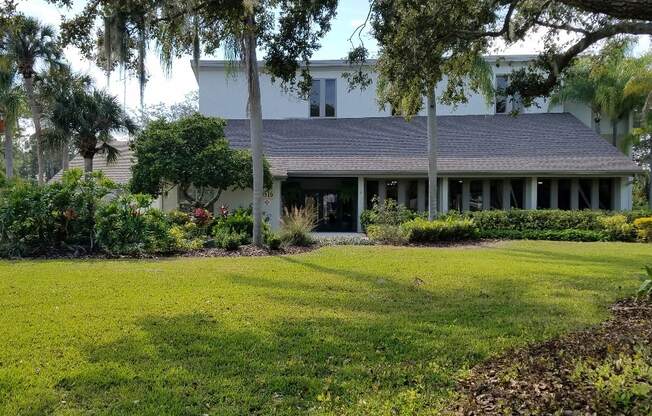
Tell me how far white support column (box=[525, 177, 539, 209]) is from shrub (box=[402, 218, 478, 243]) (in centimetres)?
608

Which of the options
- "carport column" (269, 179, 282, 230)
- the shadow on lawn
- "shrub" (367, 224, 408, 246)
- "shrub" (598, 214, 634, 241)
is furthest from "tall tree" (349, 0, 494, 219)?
"carport column" (269, 179, 282, 230)

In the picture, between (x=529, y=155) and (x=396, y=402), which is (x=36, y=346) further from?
(x=529, y=155)

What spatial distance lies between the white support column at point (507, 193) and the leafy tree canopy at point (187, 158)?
12624mm

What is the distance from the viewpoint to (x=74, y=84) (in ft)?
74.5

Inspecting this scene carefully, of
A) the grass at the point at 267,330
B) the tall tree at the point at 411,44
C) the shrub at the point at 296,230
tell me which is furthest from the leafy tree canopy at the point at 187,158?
the tall tree at the point at 411,44

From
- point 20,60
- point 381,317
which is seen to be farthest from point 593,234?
point 20,60

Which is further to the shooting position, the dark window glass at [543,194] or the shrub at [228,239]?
the dark window glass at [543,194]

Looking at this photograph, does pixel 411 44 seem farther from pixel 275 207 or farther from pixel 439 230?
pixel 275 207

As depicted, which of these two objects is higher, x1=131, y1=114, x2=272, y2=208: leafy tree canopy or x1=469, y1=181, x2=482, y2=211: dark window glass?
x1=131, y1=114, x2=272, y2=208: leafy tree canopy

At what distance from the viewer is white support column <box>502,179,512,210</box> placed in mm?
26078

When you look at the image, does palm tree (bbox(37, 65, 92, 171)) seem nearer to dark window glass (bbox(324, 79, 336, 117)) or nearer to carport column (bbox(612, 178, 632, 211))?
dark window glass (bbox(324, 79, 336, 117))

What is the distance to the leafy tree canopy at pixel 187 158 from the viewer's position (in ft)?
66.4

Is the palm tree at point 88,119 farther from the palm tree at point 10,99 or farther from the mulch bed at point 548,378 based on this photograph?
Result: the mulch bed at point 548,378

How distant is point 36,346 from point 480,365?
14.4ft
